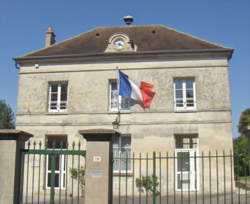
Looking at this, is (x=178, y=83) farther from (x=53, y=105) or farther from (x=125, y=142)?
(x=53, y=105)

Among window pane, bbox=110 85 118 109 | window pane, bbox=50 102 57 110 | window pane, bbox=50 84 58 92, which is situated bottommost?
window pane, bbox=50 102 57 110

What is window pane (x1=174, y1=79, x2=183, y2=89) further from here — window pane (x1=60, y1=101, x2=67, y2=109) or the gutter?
window pane (x1=60, y1=101, x2=67, y2=109)

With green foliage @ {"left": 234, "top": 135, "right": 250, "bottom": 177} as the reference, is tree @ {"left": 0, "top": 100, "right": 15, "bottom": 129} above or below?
above

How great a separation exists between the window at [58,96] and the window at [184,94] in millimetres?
5506

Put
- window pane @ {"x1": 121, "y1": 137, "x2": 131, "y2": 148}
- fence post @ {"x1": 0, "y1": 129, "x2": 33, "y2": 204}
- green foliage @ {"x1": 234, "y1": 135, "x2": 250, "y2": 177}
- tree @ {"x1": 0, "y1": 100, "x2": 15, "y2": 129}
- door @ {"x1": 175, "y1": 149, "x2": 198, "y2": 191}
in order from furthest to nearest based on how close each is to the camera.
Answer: tree @ {"x1": 0, "y1": 100, "x2": 15, "y2": 129} → window pane @ {"x1": 121, "y1": 137, "x2": 131, "y2": 148} → door @ {"x1": 175, "y1": 149, "x2": 198, "y2": 191} → green foliage @ {"x1": 234, "y1": 135, "x2": 250, "y2": 177} → fence post @ {"x1": 0, "y1": 129, "x2": 33, "y2": 204}

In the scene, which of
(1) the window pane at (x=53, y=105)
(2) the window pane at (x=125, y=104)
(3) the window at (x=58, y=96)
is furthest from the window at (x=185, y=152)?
(1) the window pane at (x=53, y=105)

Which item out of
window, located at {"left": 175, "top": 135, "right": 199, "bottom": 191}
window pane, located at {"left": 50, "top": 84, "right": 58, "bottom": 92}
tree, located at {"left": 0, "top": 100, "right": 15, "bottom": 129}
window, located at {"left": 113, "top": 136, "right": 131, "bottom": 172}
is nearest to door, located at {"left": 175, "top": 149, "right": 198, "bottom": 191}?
window, located at {"left": 175, "top": 135, "right": 199, "bottom": 191}

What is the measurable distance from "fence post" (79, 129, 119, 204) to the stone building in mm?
8958

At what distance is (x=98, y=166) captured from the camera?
25.7ft

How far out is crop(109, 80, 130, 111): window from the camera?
17.4 meters

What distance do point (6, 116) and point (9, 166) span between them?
111ft

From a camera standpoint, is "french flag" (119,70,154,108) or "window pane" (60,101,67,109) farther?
"window pane" (60,101,67,109)

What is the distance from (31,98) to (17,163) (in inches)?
413

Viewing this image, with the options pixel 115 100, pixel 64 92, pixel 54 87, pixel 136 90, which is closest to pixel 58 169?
pixel 64 92
